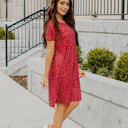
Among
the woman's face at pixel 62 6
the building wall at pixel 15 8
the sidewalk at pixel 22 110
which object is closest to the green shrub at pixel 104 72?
the sidewalk at pixel 22 110

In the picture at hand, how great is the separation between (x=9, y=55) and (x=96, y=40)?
5.13 m

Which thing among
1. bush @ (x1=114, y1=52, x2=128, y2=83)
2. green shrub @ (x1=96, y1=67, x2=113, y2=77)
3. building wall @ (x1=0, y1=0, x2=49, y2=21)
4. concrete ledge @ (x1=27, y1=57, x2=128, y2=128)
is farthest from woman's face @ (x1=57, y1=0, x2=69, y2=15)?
building wall @ (x1=0, y1=0, x2=49, y2=21)

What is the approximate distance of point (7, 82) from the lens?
817 cm

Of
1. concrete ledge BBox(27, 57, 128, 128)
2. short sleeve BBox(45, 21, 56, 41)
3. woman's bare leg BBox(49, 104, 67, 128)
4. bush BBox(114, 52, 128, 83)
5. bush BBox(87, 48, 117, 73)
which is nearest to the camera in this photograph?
short sleeve BBox(45, 21, 56, 41)

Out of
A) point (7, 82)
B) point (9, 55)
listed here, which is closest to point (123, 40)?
point (7, 82)

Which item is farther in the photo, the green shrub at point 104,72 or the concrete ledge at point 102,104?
the green shrub at point 104,72

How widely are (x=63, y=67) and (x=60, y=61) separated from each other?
0.08m

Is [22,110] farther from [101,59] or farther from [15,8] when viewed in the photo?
[15,8]

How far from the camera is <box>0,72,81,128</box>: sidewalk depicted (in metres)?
4.70

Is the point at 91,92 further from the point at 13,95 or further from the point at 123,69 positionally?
the point at 13,95

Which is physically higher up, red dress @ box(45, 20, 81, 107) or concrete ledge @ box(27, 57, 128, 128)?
red dress @ box(45, 20, 81, 107)

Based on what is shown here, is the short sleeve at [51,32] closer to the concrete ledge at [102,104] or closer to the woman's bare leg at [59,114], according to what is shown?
the woman's bare leg at [59,114]

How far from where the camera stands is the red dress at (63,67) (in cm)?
345

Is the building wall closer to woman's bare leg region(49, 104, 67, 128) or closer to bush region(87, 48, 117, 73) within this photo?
bush region(87, 48, 117, 73)
